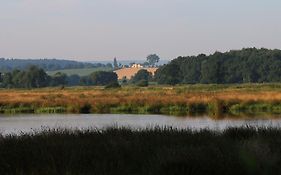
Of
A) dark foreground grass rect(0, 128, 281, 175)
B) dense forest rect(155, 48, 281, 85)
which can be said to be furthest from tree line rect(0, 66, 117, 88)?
dark foreground grass rect(0, 128, 281, 175)

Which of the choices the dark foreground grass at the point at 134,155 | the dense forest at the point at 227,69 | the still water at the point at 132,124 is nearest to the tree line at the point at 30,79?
the dense forest at the point at 227,69

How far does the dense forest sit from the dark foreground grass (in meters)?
99.9

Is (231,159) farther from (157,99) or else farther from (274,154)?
(157,99)

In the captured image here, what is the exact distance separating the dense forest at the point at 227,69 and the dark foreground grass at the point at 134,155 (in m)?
99.9

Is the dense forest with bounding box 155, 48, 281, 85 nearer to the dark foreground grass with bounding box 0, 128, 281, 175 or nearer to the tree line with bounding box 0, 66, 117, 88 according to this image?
the tree line with bounding box 0, 66, 117, 88

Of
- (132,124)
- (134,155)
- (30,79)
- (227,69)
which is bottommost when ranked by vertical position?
(132,124)

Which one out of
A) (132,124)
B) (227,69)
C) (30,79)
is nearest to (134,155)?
(132,124)

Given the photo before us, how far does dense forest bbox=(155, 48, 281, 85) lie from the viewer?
4581 inches

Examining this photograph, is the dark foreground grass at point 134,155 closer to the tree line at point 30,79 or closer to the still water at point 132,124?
the still water at point 132,124

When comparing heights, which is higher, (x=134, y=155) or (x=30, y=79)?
(x=30, y=79)

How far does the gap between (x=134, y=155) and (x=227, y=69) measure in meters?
116

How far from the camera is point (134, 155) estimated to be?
10.6 metres

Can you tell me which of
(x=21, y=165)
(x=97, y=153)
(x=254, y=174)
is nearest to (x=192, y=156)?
(x=254, y=174)

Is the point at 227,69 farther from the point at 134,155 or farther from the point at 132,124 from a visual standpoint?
the point at 134,155
